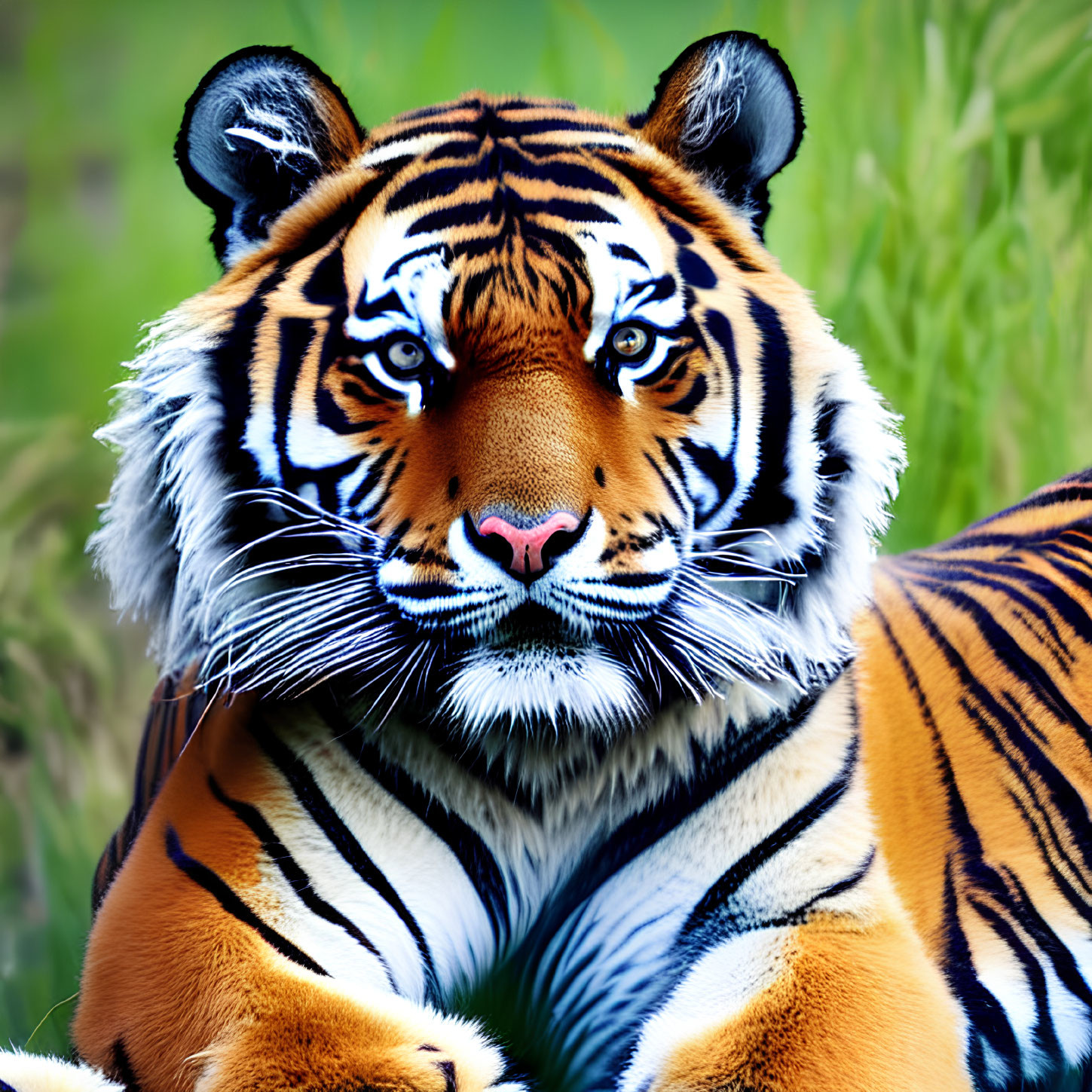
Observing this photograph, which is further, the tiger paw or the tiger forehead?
the tiger forehead

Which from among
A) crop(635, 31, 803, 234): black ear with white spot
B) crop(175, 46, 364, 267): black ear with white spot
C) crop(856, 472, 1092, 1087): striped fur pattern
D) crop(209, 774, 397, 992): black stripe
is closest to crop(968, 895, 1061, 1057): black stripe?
crop(856, 472, 1092, 1087): striped fur pattern

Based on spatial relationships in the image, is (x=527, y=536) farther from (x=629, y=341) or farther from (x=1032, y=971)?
(x=1032, y=971)

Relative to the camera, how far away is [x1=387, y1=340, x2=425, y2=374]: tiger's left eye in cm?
95

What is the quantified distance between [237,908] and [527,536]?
378 mm

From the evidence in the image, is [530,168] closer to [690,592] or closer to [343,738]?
[690,592]

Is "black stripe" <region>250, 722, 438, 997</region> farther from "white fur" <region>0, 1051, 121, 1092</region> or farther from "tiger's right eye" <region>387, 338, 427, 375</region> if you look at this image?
"tiger's right eye" <region>387, 338, 427, 375</region>

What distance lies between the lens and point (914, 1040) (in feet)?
Result: 3.05

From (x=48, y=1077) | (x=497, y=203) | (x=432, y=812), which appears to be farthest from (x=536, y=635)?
(x=48, y=1077)

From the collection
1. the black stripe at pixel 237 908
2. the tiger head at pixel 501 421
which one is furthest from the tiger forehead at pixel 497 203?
the black stripe at pixel 237 908

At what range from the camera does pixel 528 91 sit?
1.75 meters

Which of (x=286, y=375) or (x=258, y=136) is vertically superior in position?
(x=258, y=136)

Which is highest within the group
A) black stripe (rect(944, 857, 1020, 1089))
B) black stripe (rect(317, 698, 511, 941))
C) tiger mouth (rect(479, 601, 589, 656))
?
tiger mouth (rect(479, 601, 589, 656))

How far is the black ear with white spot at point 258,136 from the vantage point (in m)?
1.01

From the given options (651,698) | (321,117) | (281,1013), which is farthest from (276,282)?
(281,1013)
